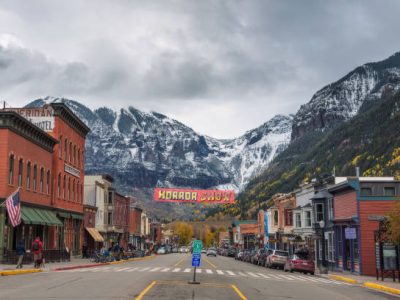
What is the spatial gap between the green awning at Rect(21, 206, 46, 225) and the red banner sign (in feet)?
80.9

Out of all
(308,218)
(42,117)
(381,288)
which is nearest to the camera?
(381,288)

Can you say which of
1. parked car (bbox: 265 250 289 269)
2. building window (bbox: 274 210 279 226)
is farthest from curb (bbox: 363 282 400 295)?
building window (bbox: 274 210 279 226)

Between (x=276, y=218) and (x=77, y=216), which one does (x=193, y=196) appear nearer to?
(x=77, y=216)

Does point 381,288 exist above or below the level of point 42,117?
below

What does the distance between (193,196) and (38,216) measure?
26.9m

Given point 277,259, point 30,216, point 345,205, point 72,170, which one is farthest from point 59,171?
point 345,205

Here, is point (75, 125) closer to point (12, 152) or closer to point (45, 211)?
point (45, 211)

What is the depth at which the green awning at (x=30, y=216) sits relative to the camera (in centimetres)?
4411

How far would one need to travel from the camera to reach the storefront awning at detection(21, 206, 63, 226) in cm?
Answer: 4469

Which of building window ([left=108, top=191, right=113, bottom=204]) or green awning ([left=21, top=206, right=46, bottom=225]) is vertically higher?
building window ([left=108, top=191, right=113, bottom=204])

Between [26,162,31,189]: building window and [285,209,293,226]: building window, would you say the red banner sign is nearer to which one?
[285,209,293,226]: building window

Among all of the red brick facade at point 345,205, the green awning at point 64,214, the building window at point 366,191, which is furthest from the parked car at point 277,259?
the green awning at point 64,214

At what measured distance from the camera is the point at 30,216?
150 feet

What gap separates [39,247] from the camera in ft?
119
